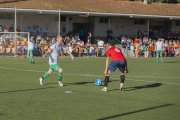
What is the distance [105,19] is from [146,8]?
5.08m

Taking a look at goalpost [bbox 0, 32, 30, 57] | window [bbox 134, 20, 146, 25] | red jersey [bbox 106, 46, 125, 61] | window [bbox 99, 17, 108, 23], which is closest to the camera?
red jersey [bbox 106, 46, 125, 61]

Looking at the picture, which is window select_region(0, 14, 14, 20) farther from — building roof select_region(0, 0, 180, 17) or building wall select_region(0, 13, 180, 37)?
building roof select_region(0, 0, 180, 17)

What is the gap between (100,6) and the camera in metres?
52.6

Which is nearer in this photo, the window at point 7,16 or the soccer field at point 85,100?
the soccer field at point 85,100

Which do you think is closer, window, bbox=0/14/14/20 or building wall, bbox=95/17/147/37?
window, bbox=0/14/14/20

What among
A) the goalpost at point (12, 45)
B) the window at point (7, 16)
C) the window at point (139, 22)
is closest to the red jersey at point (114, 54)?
the goalpost at point (12, 45)

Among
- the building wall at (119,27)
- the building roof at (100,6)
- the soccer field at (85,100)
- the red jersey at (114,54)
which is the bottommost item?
the soccer field at (85,100)

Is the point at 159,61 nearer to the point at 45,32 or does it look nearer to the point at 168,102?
the point at 45,32

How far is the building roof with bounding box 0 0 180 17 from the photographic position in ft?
153

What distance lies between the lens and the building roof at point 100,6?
46531mm

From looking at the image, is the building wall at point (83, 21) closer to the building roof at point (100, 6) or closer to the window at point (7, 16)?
the window at point (7, 16)

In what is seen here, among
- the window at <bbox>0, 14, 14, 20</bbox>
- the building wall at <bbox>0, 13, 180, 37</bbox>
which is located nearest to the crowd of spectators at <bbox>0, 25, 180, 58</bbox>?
the window at <bbox>0, 14, 14, 20</bbox>

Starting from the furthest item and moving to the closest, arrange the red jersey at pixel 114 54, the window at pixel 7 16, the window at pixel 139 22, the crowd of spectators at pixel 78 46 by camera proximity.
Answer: the window at pixel 139 22 < the window at pixel 7 16 < the crowd of spectators at pixel 78 46 < the red jersey at pixel 114 54

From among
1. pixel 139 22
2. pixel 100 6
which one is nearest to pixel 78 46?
pixel 100 6
